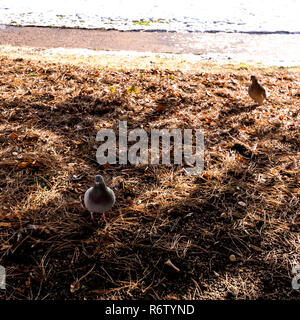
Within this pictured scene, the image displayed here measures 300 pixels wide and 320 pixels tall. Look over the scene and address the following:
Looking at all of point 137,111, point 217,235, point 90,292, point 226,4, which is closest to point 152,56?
point 137,111

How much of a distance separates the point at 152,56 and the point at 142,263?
605cm

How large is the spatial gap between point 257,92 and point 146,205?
2.82m

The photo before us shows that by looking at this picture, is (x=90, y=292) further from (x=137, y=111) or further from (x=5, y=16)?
(x=5, y=16)

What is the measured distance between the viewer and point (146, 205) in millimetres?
2400

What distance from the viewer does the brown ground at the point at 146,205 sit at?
186 centimetres
